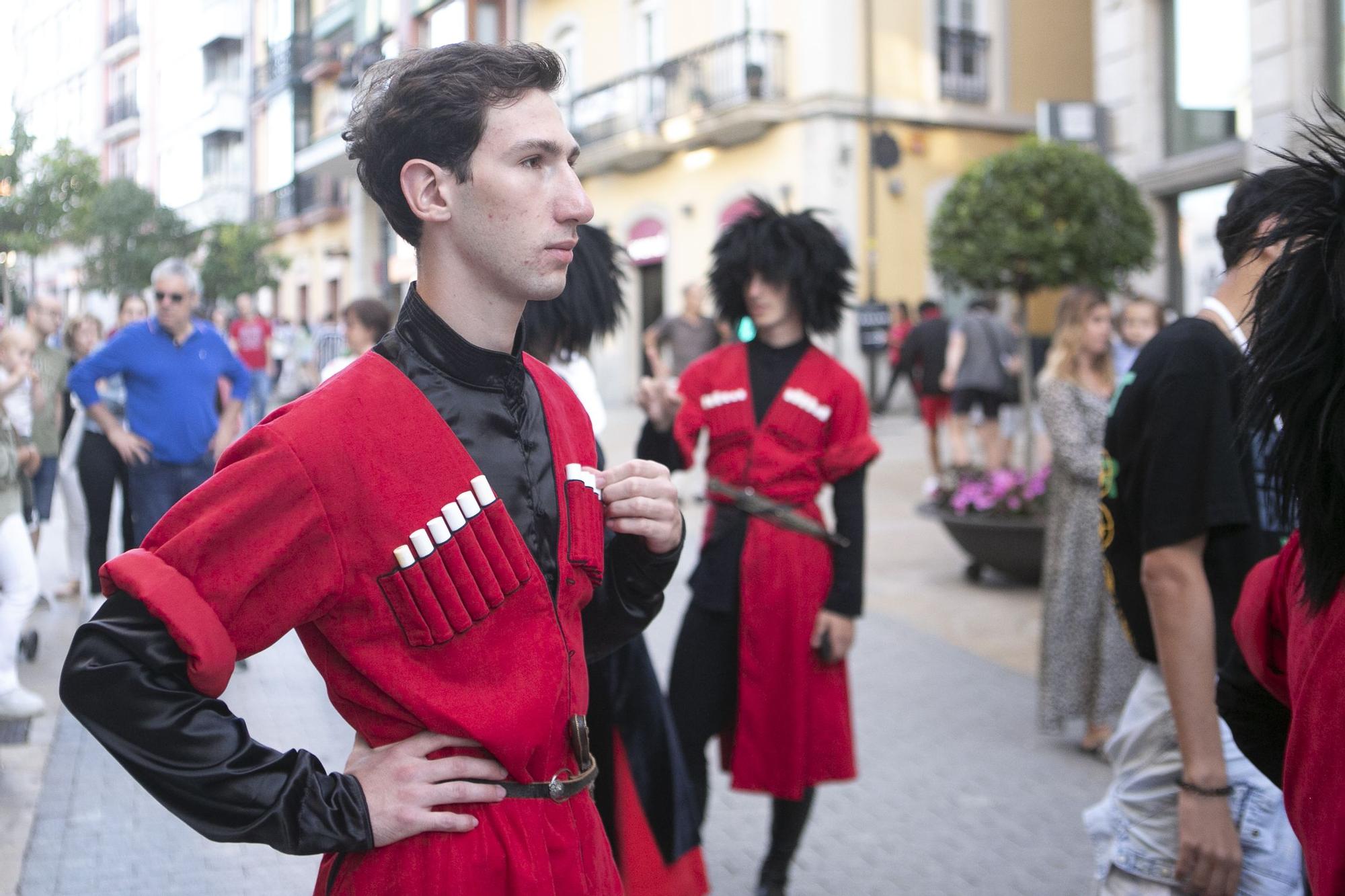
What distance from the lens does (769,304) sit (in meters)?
4.27

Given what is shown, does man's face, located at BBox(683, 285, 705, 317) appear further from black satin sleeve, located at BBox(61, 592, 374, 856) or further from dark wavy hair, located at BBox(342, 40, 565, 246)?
black satin sleeve, located at BBox(61, 592, 374, 856)

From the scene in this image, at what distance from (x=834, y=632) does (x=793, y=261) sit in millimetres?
1159

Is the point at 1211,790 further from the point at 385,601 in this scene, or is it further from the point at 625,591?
the point at 385,601

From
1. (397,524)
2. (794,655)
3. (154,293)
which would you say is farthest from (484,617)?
(154,293)

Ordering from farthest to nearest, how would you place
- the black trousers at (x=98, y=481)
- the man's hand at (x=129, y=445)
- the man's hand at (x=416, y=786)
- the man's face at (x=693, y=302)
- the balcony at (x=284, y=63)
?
1. the balcony at (x=284, y=63)
2. the man's face at (x=693, y=302)
3. the black trousers at (x=98, y=481)
4. the man's hand at (x=129, y=445)
5. the man's hand at (x=416, y=786)

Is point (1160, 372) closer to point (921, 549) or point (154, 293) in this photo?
point (154, 293)

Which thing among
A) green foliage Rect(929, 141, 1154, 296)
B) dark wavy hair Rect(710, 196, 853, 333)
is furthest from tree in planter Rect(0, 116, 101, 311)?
dark wavy hair Rect(710, 196, 853, 333)

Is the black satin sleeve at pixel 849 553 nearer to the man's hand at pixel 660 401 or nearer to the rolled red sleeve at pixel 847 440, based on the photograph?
the rolled red sleeve at pixel 847 440

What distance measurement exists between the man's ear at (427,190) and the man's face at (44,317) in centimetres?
756

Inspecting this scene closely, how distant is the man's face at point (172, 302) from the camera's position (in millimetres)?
6680

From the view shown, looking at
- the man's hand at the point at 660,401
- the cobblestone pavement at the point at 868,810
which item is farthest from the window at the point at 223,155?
the man's hand at the point at 660,401

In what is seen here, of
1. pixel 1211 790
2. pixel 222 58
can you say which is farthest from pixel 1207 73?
pixel 1211 790

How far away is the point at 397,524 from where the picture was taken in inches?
64.9

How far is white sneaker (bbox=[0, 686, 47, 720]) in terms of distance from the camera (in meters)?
5.43
